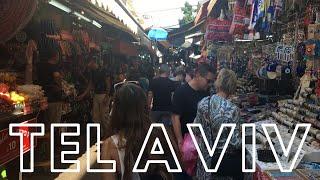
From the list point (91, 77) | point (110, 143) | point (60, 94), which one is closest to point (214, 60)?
point (91, 77)

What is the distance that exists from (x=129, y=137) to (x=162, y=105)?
636 centimetres

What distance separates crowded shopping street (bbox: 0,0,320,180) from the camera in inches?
120

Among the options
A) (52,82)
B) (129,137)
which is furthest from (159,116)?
(129,137)

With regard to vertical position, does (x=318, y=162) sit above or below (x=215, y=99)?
below

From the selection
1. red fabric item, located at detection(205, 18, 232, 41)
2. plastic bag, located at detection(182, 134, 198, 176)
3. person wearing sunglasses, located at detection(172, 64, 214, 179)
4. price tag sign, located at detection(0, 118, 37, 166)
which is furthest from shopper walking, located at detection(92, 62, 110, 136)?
plastic bag, located at detection(182, 134, 198, 176)

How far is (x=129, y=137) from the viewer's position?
9.64 ft

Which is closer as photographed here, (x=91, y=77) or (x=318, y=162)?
(x=318, y=162)

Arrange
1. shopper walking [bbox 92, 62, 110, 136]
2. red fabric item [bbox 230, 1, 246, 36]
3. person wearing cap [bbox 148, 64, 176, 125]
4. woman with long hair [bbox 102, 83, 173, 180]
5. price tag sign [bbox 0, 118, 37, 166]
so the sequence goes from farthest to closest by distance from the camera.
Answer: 1. shopper walking [bbox 92, 62, 110, 136]
2. red fabric item [bbox 230, 1, 246, 36]
3. person wearing cap [bbox 148, 64, 176, 125]
4. price tag sign [bbox 0, 118, 37, 166]
5. woman with long hair [bbox 102, 83, 173, 180]

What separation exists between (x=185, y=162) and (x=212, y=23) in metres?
8.49

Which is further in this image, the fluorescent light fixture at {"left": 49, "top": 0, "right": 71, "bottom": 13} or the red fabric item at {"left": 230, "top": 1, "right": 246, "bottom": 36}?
the red fabric item at {"left": 230, "top": 1, "right": 246, "bottom": 36}

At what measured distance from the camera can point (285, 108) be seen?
6332 millimetres

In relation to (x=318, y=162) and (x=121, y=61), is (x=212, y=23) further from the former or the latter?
(x=318, y=162)

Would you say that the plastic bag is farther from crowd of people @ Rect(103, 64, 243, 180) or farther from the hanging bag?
the hanging bag

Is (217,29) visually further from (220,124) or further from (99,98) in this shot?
(220,124)
